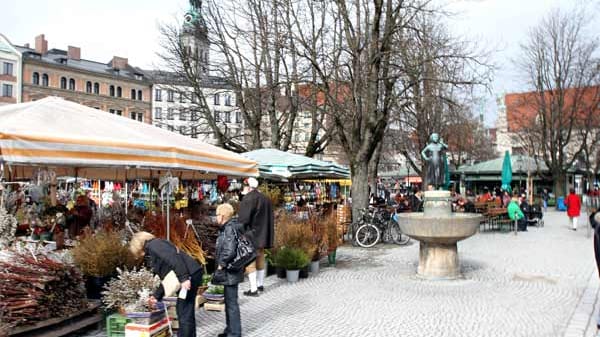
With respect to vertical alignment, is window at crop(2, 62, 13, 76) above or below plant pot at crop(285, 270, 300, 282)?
above

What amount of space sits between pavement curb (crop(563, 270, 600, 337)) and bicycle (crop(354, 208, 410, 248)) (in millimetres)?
5974

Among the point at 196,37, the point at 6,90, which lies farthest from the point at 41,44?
the point at 196,37

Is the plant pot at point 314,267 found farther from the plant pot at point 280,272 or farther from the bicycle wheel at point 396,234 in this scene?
the bicycle wheel at point 396,234

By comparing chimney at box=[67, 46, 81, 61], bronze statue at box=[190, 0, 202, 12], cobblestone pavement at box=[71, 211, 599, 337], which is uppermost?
chimney at box=[67, 46, 81, 61]

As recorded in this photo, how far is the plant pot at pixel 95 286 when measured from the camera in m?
6.27

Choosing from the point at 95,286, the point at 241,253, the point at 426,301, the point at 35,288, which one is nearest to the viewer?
the point at 35,288

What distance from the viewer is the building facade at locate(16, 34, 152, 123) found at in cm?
6073

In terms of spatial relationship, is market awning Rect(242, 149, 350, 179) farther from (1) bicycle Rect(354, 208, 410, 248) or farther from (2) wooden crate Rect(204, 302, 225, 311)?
(2) wooden crate Rect(204, 302, 225, 311)

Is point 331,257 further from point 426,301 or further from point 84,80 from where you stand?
point 84,80

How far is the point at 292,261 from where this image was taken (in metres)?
9.65

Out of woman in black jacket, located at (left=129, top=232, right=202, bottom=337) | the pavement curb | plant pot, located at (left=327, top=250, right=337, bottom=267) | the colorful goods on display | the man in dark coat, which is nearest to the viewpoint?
woman in black jacket, located at (left=129, top=232, right=202, bottom=337)

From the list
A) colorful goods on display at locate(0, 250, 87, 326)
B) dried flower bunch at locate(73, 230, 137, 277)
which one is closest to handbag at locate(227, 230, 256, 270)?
dried flower bunch at locate(73, 230, 137, 277)

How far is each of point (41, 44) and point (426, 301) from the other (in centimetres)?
6874

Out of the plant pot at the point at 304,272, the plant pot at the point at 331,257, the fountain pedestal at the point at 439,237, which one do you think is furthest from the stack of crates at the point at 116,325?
the plant pot at the point at 331,257
